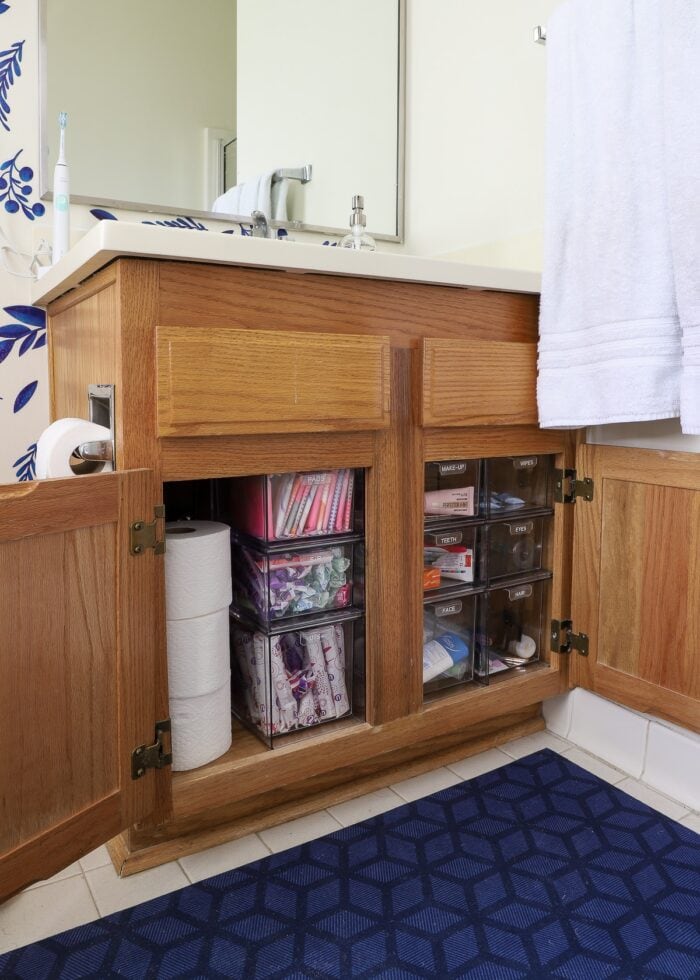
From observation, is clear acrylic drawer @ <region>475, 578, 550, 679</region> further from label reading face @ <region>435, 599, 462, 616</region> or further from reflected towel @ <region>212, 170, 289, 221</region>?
reflected towel @ <region>212, 170, 289, 221</region>

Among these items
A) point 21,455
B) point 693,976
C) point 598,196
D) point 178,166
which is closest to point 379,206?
point 178,166

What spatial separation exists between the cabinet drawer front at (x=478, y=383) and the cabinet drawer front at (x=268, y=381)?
0.09 meters

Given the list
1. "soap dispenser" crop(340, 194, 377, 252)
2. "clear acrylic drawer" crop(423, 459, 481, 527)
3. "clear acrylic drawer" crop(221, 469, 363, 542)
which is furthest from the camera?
"soap dispenser" crop(340, 194, 377, 252)

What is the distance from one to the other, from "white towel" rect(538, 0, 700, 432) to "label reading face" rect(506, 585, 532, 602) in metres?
0.34

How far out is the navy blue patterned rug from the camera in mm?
864

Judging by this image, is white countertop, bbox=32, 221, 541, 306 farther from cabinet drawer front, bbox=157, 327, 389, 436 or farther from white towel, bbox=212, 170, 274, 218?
white towel, bbox=212, 170, 274, 218

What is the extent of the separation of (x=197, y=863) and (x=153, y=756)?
0.83 feet

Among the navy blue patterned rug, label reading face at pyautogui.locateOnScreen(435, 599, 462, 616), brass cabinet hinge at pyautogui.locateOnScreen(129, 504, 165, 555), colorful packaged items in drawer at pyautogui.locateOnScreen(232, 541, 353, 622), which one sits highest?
brass cabinet hinge at pyautogui.locateOnScreen(129, 504, 165, 555)

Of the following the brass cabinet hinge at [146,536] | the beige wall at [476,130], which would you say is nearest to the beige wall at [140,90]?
the beige wall at [476,130]

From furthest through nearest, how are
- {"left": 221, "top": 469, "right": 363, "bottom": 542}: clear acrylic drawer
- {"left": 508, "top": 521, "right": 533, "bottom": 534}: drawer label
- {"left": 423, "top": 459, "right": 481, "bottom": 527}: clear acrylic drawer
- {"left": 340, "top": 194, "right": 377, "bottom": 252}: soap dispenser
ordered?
{"left": 340, "top": 194, "right": 377, "bottom": 252}: soap dispenser
{"left": 508, "top": 521, "right": 533, "bottom": 534}: drawer label
{"left": 423, "top": 459, "right": 481, "bottom": 527}: clear acrylic drawer
{"left": 221, "top": 469, "right": 363, "bottom": 542}: clear acrylic drawer

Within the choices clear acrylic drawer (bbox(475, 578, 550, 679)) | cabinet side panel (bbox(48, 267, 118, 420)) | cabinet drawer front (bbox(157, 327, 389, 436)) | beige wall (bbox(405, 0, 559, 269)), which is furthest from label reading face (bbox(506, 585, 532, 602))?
cabinet side panel (bbox(48, 267, 118, 420))

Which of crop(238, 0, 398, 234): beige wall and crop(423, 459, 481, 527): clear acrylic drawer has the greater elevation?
crop(238, 0, 398, 234): beige wall

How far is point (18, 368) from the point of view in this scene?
141 cm

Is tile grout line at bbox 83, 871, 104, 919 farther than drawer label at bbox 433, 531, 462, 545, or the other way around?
drawer label at bbox 433, 531, 462, 545
